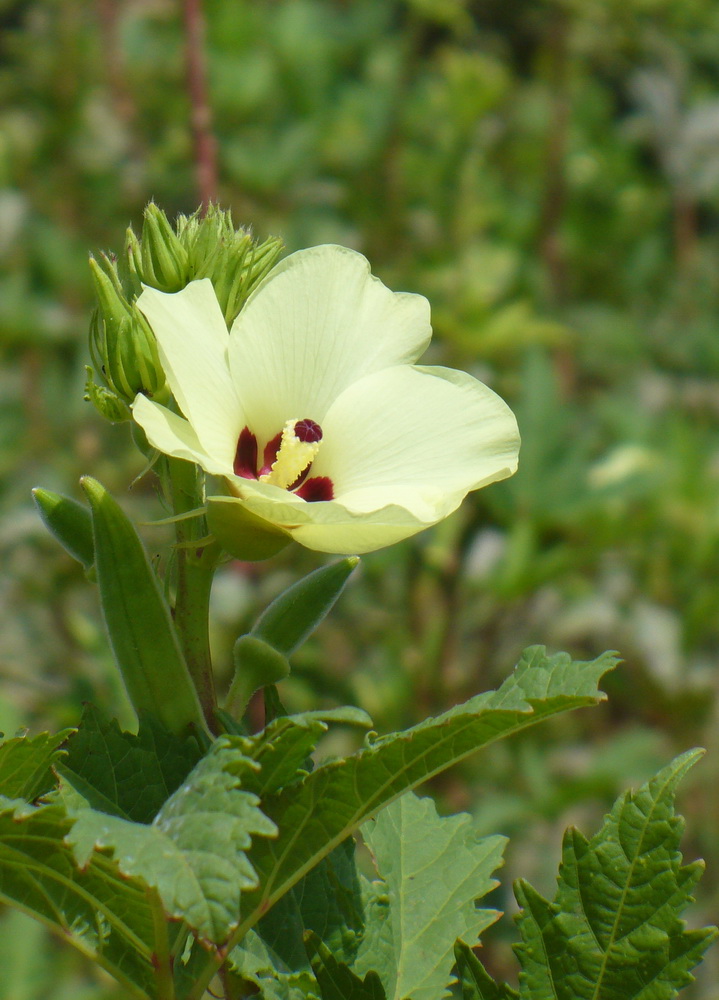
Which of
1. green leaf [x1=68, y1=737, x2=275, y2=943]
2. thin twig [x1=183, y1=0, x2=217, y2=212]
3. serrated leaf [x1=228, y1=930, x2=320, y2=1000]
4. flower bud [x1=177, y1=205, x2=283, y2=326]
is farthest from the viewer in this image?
thin twig [x1=183, y1=0, x2=217, y2=212]

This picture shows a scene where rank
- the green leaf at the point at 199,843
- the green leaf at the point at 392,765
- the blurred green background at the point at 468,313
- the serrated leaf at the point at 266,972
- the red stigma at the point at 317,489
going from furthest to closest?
the blurred green background at the point at 468,313
the red stigma at the point at 317,489
the serrated leaf at the point at 266,972
the green leaf at the point at 392,765
the green leaf at the point at 199,843

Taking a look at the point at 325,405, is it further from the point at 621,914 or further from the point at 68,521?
the point at 621,914

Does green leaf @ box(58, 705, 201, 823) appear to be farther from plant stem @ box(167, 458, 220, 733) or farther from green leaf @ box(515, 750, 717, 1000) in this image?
green leaf @ box(515, 750, 717, 1000)

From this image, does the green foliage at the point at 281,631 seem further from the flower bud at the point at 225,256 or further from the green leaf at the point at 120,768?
the flower bud at the point at 225,256

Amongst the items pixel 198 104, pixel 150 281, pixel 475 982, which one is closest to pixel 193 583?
pixel 150 281

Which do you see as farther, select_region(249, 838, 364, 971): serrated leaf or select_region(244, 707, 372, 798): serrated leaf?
select_region(249, 838, 364, 971): serrated leaf

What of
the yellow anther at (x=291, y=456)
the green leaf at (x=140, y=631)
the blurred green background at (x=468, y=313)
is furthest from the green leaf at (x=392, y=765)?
the blurred green background at (x=468, y=313)

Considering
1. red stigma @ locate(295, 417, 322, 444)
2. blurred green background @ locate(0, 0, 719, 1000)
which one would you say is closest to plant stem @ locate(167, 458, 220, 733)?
red stigma @ locate(295, 417, 322, 444)
